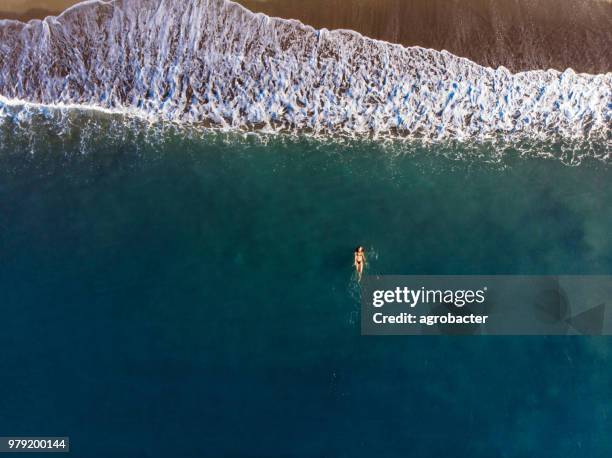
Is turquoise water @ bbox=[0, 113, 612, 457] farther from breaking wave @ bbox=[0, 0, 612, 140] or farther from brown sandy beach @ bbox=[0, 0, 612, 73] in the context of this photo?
brown sandy beach @ bbox=[0, 0, 612, 73]

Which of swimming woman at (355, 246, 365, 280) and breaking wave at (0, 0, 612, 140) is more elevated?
breaking wave at (0, 0, 612, 140)

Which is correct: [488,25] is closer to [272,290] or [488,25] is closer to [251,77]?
[251,77]

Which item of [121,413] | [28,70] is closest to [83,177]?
[28,70]

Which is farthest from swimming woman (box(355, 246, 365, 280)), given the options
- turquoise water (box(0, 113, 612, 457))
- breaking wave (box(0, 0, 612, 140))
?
breaking wave (box(0, 0, 612, 140))

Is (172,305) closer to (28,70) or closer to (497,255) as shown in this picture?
(28,70)

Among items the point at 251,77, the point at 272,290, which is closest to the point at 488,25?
the point at 251,77

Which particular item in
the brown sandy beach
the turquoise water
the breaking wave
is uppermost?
the brown sandy beach
